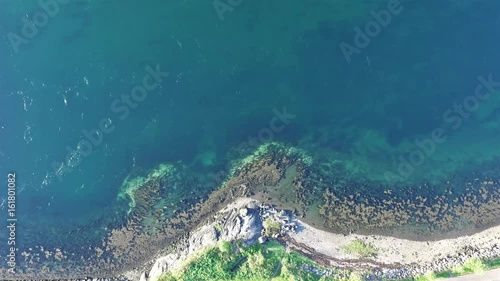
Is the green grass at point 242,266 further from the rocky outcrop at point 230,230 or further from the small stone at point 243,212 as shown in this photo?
the small stone at point 243,212

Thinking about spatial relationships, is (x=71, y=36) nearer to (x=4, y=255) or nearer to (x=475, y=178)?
(x=4, y=255)

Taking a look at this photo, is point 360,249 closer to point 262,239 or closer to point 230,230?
point 262,239

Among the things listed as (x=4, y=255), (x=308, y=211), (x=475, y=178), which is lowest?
(x=475, y=178)

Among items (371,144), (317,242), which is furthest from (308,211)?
(371,144)

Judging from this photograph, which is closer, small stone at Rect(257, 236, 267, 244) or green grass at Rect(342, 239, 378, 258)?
small stone at Rect(257, 236, 267, 244)

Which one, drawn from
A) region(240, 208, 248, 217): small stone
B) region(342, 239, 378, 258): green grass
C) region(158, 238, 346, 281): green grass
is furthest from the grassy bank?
region(240, 208, 248, 217): small stone

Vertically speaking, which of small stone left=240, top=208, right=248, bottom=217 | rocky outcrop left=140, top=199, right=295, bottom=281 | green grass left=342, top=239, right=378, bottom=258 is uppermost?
small stone left=240, top=208, right=248, bottom=217

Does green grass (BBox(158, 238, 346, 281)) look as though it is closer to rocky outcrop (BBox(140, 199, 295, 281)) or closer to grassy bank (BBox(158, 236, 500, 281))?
grassy bank (BBox(158, 236, 500, 281))

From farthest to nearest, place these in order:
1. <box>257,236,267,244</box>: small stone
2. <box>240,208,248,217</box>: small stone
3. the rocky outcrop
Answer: <box>240,208,248,217</box>: small stone < <box>257,236,267,244</box>: small stone < the rocky outcrop
